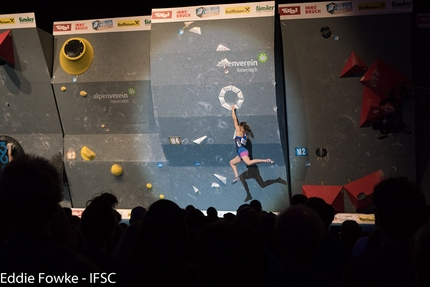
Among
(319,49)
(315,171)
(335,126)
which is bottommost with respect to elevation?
(315,171)

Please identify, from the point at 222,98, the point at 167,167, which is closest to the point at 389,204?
the point at 222,98

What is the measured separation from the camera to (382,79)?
754cm

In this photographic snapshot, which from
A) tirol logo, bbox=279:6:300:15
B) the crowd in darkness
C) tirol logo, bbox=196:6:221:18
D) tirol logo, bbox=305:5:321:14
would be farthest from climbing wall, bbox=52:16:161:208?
the crowd in darkness

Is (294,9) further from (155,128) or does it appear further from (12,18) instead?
(12,18)

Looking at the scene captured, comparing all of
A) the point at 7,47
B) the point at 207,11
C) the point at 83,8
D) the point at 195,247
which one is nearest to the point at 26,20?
the point at 7,47

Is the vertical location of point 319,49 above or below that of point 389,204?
above

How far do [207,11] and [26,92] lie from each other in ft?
11.4

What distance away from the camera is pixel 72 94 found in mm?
8656

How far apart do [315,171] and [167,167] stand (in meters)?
2.47

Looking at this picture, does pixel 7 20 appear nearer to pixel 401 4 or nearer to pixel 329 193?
pixel 329 193

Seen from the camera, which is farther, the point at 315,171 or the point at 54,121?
the point at 54,121

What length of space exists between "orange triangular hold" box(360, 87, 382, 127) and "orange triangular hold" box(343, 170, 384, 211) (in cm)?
82

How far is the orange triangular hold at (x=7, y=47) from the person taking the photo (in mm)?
8336

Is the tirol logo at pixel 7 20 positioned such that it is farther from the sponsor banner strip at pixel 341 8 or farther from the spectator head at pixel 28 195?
the spectator head at pixel 28 195
